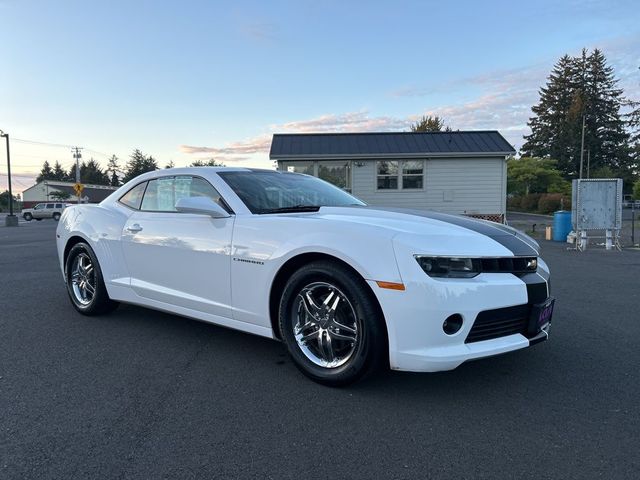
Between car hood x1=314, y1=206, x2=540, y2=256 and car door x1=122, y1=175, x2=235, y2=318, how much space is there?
860 millimetres

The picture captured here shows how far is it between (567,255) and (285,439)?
34.0 feet

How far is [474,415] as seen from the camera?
2.81m

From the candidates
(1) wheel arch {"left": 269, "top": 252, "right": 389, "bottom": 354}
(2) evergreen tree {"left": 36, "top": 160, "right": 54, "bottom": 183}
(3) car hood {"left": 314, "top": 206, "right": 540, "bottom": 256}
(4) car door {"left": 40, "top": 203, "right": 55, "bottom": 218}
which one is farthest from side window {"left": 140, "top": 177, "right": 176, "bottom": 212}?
(2) evergreen tree {"left": 36, "top": 160, "right": 54, "bottom": 183}

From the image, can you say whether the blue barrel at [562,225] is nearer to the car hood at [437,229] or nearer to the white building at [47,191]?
the car hood at [437,229]

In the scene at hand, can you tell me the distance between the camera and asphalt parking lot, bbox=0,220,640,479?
7.57 feet

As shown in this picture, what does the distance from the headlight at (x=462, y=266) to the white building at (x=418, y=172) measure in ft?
51.2

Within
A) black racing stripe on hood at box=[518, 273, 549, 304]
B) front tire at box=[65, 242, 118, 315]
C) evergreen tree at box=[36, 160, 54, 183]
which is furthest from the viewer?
evergreen tree at box=[36, 160, 54, 183]

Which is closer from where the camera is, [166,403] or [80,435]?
[80,435]

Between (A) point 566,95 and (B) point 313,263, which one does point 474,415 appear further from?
(A) point 566,95

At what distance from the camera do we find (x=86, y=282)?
198 inches

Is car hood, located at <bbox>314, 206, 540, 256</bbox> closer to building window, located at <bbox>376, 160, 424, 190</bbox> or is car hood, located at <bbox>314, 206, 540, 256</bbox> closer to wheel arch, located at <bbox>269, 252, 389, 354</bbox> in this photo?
wheel arch, located at <bbox>269, 252, 389, 354</bbox>

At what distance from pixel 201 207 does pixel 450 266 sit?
184cm

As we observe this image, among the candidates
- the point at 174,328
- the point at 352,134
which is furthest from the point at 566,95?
the point at 174,328

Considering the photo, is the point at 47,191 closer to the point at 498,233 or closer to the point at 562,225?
the point at 562,225
